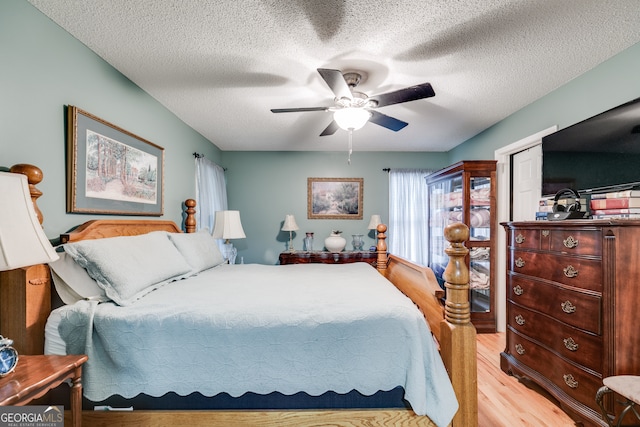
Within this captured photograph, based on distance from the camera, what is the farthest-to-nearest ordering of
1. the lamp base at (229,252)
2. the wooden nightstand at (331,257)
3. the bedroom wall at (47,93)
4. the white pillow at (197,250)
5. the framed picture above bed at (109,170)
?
the wooden nightstand at (331,257) < the lamp base at (229,252) < the white pillow at (197,250) < the framed picture above bed at (109,170) < the bedroom wall at (47,93)

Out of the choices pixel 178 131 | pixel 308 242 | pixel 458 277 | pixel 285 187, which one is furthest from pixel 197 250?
pixel 285 187

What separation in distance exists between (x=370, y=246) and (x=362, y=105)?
297 cm

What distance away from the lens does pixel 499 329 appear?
3.39 m

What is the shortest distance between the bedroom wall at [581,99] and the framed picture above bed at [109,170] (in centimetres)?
333

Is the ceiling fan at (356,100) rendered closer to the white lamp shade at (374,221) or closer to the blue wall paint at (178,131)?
the blue wall paint at (178,131)

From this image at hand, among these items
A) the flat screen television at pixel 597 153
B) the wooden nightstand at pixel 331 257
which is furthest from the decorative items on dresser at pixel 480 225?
the wooden nightstand at pixel 331 257

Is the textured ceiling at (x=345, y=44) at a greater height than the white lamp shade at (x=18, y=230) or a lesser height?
greater

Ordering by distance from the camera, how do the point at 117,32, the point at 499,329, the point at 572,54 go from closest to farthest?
1. the point at 117,32
2. the point at 572,54
3. the point at 499,329

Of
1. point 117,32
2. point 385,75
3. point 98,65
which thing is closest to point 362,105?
point 385,75

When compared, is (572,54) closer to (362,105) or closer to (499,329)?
(362,105)

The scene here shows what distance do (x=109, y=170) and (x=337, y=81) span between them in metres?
1.81

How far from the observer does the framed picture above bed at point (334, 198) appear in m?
4.83

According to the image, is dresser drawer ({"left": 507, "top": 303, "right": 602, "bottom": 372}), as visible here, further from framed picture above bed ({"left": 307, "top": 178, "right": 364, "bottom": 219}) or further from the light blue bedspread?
framed picture above bed ({"left": 307, "top": 178, "right": 364, "bottom": 219})

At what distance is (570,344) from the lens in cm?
180
